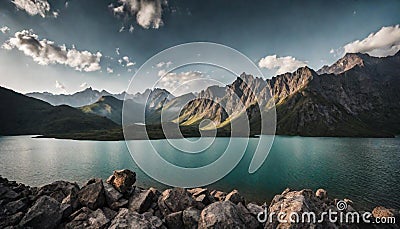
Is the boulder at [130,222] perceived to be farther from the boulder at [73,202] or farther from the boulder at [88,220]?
the boulder at [73,202]

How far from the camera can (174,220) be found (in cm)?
1714

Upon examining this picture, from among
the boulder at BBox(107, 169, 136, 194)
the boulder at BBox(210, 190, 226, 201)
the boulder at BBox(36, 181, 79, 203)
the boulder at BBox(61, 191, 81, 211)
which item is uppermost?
the boulder at BBox(107, 169, 136, 194)

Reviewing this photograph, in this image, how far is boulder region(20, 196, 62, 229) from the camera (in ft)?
49.9

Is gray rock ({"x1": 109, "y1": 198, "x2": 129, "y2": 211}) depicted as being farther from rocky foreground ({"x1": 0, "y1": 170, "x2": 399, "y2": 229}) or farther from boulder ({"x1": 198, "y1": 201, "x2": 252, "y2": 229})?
boulder ({"x1": 198, "y1": 201, "x2": 252, "y2": 229})

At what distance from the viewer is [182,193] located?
2019 cm

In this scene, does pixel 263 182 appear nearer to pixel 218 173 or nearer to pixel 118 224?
pixel 218 173

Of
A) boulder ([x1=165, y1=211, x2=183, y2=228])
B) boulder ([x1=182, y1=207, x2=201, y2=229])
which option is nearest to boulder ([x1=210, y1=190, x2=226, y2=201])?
boulder ([x1=182, y1=207, x2=201, y2=229])

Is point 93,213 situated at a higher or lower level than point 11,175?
higher

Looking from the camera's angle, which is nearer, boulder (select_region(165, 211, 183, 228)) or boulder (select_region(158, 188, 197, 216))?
boulder (select_region(165, 211, 183, 228))

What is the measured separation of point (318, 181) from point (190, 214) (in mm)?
51641

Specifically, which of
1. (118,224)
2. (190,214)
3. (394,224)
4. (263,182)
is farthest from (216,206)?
(263,182)

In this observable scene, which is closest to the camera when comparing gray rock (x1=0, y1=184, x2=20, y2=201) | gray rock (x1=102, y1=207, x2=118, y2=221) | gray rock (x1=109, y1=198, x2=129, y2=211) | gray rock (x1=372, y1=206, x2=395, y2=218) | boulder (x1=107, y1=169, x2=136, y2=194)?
gray rock (x1=102, y1=207, x2=118, y2=221)

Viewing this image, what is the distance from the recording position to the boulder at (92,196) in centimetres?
1852

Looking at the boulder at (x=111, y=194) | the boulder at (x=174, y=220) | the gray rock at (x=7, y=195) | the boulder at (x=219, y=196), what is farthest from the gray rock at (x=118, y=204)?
the boulder at (x=219, y=196)
